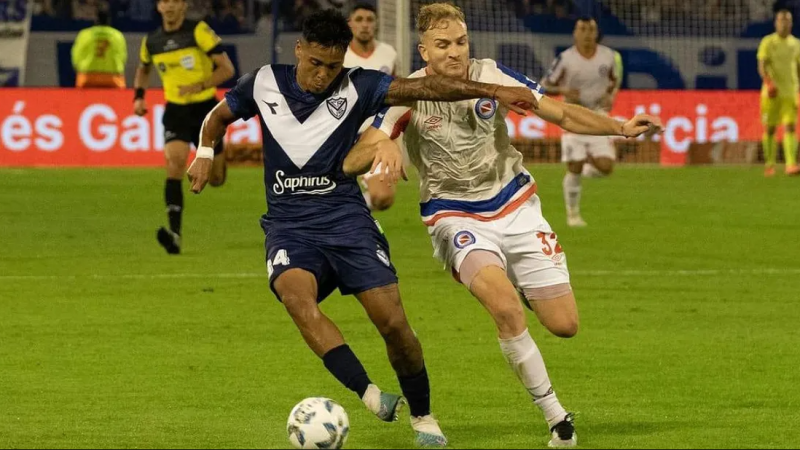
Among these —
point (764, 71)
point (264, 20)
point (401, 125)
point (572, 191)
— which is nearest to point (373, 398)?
point (401, 125)

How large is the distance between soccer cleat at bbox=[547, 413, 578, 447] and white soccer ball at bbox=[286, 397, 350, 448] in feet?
3.16

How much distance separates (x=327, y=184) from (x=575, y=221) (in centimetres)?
1126

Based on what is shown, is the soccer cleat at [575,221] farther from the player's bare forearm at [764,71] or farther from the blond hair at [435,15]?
the blond hair at [435,15]

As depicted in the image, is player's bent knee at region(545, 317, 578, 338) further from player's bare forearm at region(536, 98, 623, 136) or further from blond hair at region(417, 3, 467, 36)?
blond hair at region(417, 3, 467, 36)

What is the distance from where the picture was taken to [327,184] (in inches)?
287

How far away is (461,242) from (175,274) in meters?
6.89

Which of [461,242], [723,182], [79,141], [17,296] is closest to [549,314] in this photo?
[461,242]

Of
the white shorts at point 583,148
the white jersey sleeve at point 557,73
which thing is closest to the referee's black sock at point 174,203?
the white shorts at point 583,148

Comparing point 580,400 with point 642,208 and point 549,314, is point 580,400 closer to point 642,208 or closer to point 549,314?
point 549,314

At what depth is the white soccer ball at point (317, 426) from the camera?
652cm

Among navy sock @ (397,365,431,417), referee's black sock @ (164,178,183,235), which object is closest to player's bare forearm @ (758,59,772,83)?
referee's black sock @ (164,178,183,235)

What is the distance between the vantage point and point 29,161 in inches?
1007

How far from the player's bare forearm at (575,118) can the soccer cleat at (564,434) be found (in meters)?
1.25

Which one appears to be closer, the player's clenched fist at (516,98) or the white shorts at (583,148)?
the player's clenched fist at (516,98)
